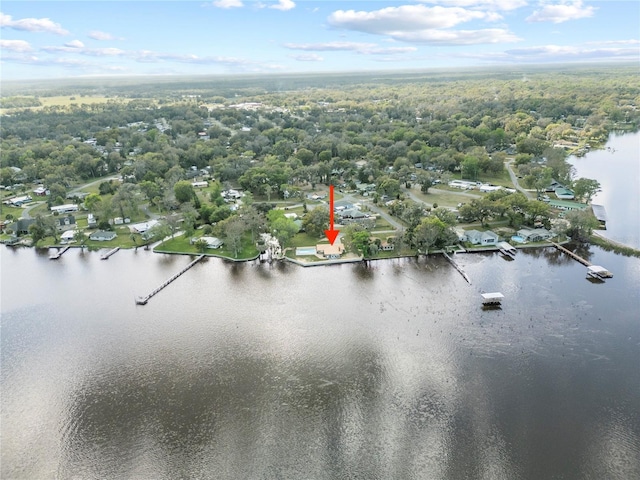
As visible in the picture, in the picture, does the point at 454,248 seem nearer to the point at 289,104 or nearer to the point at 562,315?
the point at 562,315

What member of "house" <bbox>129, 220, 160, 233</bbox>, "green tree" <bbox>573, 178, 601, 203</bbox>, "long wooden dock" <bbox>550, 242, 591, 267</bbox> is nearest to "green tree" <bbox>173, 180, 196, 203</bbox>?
"house" <bbox>129, 220, 160, 233</bbox>

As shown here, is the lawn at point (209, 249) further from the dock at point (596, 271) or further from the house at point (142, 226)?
Result: the dock at point (596, 271)

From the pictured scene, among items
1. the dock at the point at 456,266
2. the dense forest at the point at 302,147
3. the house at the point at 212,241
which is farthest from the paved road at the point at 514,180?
the house at the point at 212,241

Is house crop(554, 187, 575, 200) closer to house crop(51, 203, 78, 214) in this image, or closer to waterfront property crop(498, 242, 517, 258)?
waterfront property crop(498, 242, 517, 258)

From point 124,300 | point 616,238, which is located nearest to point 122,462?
point 124,300

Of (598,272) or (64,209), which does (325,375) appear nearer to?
(598,272)

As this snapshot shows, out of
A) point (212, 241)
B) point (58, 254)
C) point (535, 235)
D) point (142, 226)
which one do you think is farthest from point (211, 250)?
point (535, 235)
